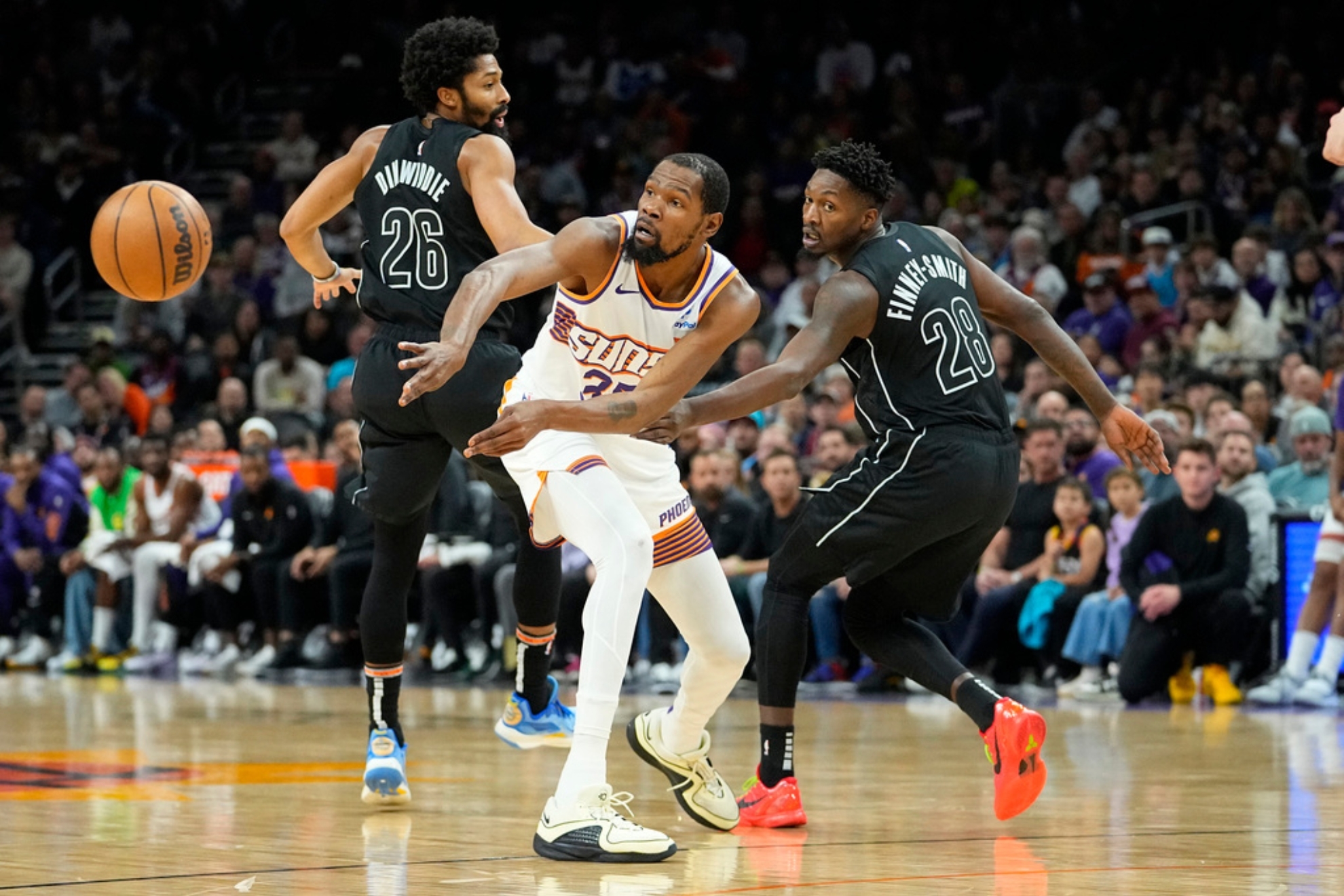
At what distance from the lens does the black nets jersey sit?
564cm

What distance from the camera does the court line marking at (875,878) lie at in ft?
13.3

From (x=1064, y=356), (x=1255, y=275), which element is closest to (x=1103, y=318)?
(x=1255, y=275)

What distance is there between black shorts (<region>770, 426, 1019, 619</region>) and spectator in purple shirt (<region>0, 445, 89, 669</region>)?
32.0 feet

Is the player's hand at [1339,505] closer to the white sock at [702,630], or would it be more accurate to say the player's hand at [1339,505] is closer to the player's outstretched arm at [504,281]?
the white sock at [702,630]

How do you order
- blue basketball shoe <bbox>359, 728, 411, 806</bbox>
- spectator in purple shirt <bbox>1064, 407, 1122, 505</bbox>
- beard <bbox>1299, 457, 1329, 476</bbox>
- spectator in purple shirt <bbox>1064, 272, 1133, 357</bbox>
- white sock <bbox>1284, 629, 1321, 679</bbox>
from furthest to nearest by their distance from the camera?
spectator in purple shirt <bbox>1064, 272, 1133, 357</bbox> → spectator in purple shirt <bbox>1064, 407, 1122, 505</bbox> → beard <bbox>1299, 457, 1329, 476</bbox> → white sock <bbox>1284, 629, 1321, 679</bbox> → blue basketball shoe <bbox>359, 728, 411, 806</bbox>

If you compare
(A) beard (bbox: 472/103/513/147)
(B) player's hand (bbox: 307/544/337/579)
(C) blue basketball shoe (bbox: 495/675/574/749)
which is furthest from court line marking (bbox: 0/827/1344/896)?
(B) player's hand (bbox: 307/544/337/579)

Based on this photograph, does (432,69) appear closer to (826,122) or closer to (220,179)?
(826,122)

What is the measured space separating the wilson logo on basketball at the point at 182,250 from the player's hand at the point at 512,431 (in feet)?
7.21

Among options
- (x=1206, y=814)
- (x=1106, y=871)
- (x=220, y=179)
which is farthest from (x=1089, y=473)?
(x=220, y=179)

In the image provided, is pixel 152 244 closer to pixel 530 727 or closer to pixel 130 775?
pixel 130 775

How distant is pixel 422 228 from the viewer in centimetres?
565

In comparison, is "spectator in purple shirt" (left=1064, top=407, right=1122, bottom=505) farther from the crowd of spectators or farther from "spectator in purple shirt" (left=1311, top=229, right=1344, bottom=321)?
"spectator in purple shirt" (left=1311, top=229, right=1344, bottom=321)

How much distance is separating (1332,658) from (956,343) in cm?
491

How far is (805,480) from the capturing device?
446 inches
